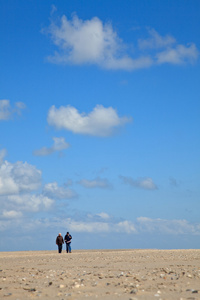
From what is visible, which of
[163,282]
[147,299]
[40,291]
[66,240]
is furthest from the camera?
[66,240]

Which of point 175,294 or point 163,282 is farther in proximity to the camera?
point 163,282

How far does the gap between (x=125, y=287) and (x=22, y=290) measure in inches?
135

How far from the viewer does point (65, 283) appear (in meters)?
15.3

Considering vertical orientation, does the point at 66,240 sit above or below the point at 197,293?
above

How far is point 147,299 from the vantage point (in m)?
11.4

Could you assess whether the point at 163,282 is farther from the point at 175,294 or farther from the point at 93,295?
the point at 93,295

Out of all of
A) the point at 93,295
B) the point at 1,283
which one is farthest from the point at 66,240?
the point at 93,295

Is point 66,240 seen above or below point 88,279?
above

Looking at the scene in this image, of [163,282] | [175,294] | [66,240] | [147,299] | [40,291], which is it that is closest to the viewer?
[147,299]

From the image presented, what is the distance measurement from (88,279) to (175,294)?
4694 millimetres

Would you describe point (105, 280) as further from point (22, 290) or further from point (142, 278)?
point (22, 290)

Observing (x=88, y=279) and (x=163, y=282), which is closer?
(x=163, y=282)

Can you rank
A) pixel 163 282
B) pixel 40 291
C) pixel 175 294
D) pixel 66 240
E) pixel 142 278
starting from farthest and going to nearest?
pixel 66 240 < pixel 142 278 < pixel 163 282 < pixel 40 291 < pixel 175 294

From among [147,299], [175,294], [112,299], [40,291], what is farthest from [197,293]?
[40,291]
